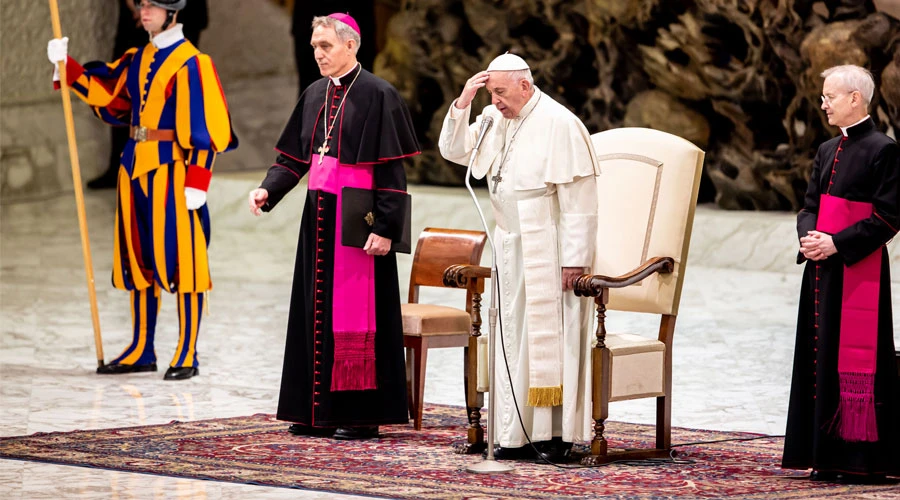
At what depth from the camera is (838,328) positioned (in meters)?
5.58

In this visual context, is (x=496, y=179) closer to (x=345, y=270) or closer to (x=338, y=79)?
(x=345, y=270)

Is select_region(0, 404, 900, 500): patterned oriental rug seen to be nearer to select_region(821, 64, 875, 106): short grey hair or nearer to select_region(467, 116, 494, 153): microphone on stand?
select_region(467, 116, 494, 153): microphone on stand

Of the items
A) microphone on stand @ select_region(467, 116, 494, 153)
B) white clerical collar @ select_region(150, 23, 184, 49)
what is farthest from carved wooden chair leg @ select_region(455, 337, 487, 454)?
white clerical collar @ select_region(150, 23, 184, 49)

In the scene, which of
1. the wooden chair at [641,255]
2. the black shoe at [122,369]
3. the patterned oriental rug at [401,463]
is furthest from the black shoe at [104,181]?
the wooden chair at [641,255]

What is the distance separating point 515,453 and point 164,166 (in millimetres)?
2866

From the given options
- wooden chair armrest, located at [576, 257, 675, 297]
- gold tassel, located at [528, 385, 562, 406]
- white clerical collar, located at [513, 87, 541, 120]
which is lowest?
gold tassel, located at [528, 385, 562, 406]

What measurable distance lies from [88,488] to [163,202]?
9.35ft

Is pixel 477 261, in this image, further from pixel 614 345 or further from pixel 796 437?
pixel 796 437

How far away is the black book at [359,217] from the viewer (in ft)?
21.1

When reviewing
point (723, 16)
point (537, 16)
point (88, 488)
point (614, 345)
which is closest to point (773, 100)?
point (723, 16)

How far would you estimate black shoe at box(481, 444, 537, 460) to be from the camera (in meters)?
5.96

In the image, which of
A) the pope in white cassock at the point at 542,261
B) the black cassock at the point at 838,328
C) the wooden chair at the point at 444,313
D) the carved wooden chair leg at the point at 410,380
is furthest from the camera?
the carved wooden chair leg at the point at 410,380

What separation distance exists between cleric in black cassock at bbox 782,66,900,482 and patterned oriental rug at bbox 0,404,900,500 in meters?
0.13

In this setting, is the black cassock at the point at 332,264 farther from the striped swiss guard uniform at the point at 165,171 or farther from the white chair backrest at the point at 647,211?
the striped swiss guard uniform at the point at 165,171
